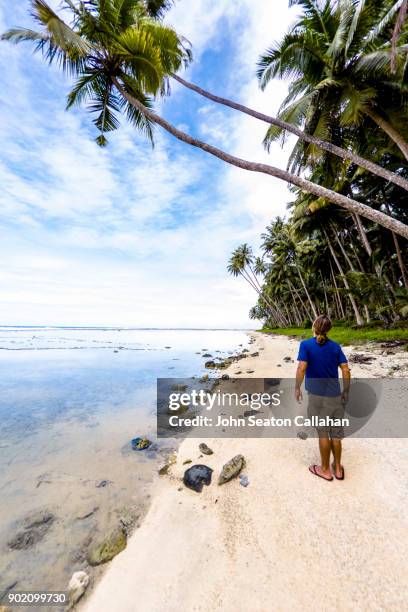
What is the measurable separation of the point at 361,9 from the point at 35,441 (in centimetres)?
1492

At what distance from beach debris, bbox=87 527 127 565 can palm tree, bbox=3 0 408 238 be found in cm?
702

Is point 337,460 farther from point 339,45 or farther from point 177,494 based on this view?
point 339,45

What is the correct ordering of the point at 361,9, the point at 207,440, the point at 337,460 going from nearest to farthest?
1. the point at 337,460
2. the point at 207,440
3. the point at 361,9

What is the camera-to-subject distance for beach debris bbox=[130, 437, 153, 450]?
4952 mm

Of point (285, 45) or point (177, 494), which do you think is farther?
point (285, 45)

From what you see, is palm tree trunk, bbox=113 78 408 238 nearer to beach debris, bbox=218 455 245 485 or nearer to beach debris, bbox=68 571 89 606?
beach debris, bbox=218 455 245 485

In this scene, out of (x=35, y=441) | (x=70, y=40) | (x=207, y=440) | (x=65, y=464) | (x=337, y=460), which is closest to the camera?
(x=337, y=460)

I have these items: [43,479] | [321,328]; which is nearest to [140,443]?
[43,479]

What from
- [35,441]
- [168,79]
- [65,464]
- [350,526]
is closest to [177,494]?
[350,526]

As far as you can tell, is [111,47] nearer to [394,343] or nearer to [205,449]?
[205,449]

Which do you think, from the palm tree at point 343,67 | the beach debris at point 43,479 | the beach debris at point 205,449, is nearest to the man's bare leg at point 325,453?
the beach debris at point 205,449

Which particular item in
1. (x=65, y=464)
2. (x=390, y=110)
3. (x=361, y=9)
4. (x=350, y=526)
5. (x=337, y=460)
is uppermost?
(x=361, y=9)

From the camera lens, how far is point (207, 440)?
480 centimetres

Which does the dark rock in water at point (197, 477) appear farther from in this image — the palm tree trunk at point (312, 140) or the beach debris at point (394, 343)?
the beach debris at point (394, 343)
